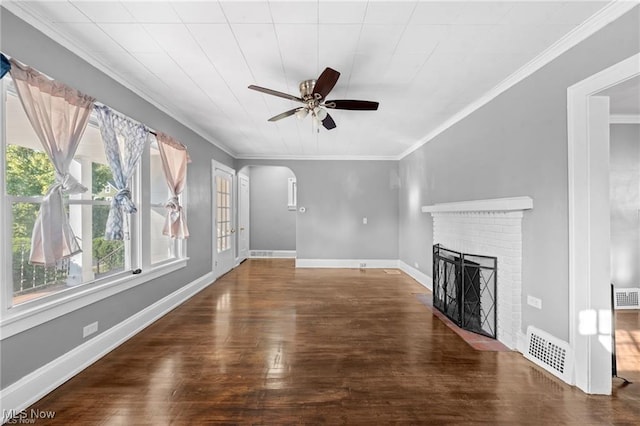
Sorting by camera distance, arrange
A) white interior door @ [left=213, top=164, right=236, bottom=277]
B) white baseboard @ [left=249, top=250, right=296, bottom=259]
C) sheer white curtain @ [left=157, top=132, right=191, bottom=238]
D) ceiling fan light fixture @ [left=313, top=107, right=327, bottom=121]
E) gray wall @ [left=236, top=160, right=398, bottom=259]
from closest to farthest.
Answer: ceiling fan light fixture @ [left=313, top=107, right=327, bottom=121] → sheer white curtain @ [left=157, top=132, right=191, bottom=238] → white interior door @ [left=213, top=164, right=236, bottom=277] → gray wall @ [left=236, top=160, right=398, bottom=259] → white baseboard @ [left=249, top=250, right=296, bottom=259]

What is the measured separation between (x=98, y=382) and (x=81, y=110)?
7.03 feet

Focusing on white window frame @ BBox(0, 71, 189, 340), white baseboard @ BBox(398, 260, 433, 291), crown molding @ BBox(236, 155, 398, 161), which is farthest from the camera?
crown molding @ BBox(236, 155, 398, 161)

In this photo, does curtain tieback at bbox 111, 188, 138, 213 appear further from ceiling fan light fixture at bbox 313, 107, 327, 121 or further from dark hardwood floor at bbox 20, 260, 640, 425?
ceiling fan light fixture at bbox 313, 107, 327, 121

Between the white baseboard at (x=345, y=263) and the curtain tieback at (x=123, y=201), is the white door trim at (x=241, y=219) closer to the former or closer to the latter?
the white baseboard at (x=345, y=263)

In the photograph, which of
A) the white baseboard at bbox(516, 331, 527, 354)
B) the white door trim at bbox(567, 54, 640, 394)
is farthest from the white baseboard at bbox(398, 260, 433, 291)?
the white door trim at bbox(567, 54, 640, 394)

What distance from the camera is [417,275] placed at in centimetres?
554

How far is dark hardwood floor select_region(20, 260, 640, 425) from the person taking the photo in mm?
1900

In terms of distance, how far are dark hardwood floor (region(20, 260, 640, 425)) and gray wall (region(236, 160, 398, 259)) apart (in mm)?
3132

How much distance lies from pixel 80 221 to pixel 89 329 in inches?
37.6

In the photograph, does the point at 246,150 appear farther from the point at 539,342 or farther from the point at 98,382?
the point at 539,342

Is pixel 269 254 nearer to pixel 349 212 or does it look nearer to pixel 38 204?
pixel 349 212

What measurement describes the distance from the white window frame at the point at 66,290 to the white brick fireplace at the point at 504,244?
3.82 metres

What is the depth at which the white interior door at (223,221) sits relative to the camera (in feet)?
18.2

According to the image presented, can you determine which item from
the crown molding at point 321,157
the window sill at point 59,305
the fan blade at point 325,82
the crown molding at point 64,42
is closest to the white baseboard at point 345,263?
the crown molding at point 321,157
